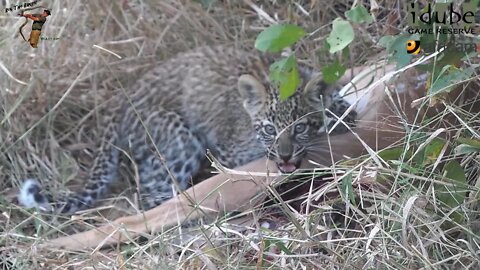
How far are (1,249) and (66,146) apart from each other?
1219 millimetres

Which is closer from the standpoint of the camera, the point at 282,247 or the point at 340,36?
the point at 282,247

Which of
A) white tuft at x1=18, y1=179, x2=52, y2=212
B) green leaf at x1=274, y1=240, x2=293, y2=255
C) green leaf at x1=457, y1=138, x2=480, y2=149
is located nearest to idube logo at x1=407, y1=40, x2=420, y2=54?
green leaf at x1=457, y1=138, x2=480, y2=149

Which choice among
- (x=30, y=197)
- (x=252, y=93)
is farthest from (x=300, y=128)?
(x=30, y=197)

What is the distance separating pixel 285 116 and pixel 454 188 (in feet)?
4.91

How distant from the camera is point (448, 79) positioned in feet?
10.0

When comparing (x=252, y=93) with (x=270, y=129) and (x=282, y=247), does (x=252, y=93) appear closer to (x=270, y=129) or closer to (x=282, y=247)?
(x=270, y=129)

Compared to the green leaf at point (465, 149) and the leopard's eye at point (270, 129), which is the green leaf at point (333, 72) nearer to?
the green leaf at point (465, 149)

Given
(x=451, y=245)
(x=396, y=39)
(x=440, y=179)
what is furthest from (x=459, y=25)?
(x=451, y=245)

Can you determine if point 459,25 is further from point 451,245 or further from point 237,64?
point 237,64

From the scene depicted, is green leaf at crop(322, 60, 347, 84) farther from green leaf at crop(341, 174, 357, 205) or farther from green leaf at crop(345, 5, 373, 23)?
green leaf at crop(341, 174, 357, 205)

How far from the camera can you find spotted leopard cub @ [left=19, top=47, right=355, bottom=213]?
4.38 m

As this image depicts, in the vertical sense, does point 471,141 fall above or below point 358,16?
below

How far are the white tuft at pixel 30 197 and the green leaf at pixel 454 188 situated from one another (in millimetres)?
1924

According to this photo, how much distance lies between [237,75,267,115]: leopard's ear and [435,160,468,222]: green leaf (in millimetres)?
1579
